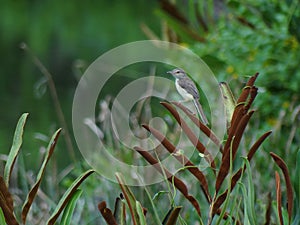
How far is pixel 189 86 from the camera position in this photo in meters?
1.34

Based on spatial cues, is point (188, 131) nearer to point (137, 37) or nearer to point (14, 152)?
point (14, 152)

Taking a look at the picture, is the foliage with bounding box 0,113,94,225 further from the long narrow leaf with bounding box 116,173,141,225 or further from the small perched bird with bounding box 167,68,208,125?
the small perched bird with bounding box 167,68,208,125

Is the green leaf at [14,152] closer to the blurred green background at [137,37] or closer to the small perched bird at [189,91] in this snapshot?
the small perched bird at [189,91]

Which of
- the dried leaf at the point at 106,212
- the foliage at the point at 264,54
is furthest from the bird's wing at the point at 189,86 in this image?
the foliage at the point at 264,54

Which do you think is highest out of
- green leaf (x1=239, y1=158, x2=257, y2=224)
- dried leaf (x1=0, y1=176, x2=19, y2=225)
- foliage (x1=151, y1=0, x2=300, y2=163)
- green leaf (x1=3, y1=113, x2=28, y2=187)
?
green leaf (x1=3, y1=113, x2=28, y2=187)

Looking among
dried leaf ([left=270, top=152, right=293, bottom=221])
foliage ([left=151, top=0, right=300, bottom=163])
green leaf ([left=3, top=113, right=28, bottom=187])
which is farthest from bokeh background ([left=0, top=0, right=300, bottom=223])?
green leaf ([left=3, top=113, right=28, bottom=187])

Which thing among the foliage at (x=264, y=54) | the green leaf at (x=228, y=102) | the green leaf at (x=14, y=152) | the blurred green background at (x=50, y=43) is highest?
the green leaf at (x=228, y=102)

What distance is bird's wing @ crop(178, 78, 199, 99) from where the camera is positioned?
1.33 metres

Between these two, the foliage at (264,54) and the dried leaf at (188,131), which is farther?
the foliage at (264,54)

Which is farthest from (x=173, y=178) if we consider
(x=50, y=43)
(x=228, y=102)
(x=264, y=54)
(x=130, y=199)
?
(x=50, y=43)

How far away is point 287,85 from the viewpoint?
365 cm

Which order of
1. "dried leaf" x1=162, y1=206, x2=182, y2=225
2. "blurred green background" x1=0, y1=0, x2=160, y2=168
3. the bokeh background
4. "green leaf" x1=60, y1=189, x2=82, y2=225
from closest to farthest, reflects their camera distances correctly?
"dried leaf" x1=162, y1=206, x2=182, y2=225, "green leaf" x1=60, y1=189, x2=82, y2=225, the bokeh background, "blurred green background" x1=0, y1=0, x2=160, y2=168

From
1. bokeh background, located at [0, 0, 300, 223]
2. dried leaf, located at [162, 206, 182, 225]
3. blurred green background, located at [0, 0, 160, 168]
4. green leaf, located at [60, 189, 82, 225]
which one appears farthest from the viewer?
blurred green background, located at [0, 0, 160, 168]

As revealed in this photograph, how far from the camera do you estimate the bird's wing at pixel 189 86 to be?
1.33m
